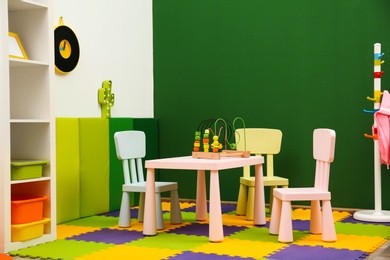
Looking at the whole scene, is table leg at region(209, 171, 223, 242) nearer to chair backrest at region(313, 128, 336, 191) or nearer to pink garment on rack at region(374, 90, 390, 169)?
chair backrest at region(313, 128, 336, 191)

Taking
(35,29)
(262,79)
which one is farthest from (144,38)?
(35,29)

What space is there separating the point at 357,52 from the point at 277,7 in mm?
987

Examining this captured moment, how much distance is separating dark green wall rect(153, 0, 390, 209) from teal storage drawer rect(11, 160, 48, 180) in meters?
2.59

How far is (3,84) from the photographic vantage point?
431 centimetres

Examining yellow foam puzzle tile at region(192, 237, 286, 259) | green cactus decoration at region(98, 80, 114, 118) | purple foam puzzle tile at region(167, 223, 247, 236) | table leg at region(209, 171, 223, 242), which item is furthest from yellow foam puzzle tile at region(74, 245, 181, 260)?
green cactus decoration at region(98, 80, 114, 118)

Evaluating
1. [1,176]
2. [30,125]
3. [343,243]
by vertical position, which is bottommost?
[343,243]

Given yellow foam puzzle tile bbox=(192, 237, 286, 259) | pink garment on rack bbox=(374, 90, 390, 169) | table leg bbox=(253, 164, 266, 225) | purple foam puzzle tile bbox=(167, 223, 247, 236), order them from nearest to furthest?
yellow foam puzzle tile bbox=(192, 237, 286, 259)
purple foam puzzle tile bbox=(167, 223, 247, 236)
table leg bbox=(253, 164, 266, 225)
pink garment on rack bbox=(374, 90, 390, 169)

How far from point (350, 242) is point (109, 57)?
3198 millimetres

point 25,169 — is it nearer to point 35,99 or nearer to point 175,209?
point 35,99

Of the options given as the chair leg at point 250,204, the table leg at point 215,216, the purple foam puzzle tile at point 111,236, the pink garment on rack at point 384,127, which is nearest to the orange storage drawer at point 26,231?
the purple foam puzzle tile at point 111,236

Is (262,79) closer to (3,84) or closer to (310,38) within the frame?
(310,38)

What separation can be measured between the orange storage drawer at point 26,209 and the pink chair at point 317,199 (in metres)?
1.83

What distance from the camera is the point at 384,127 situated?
5578 millimetres

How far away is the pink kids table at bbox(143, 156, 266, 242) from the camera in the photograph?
4641 mm
